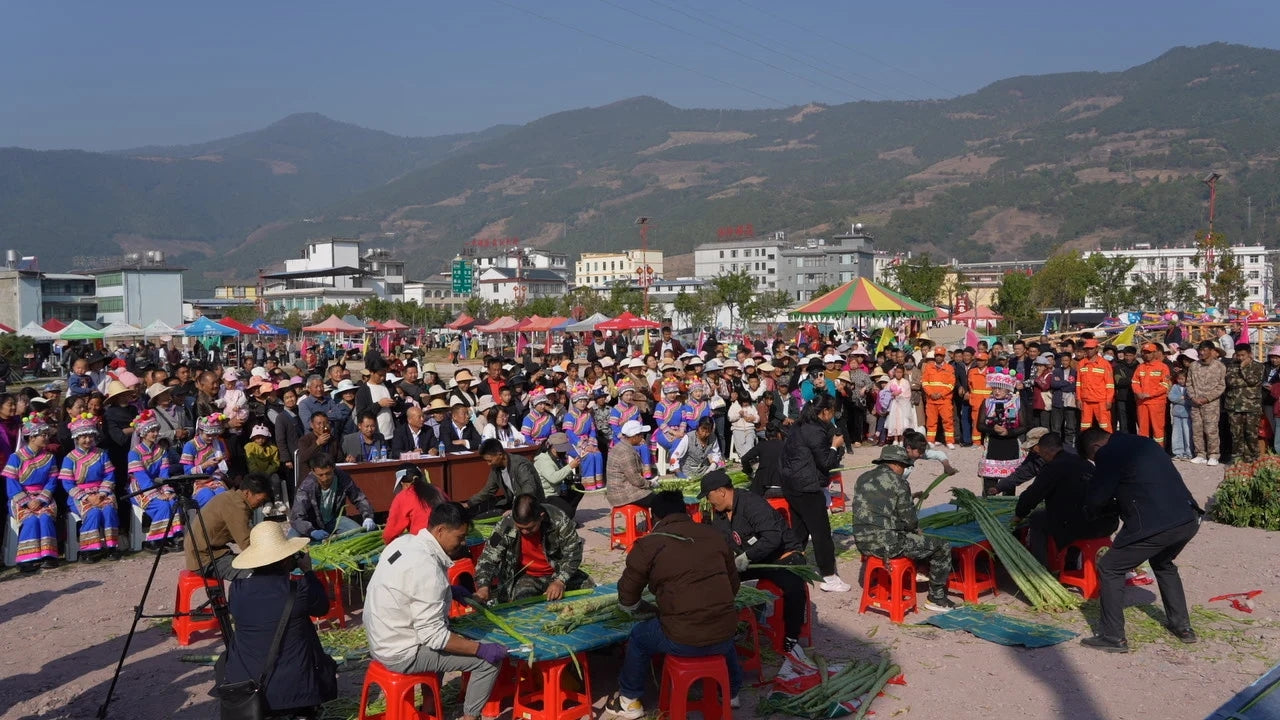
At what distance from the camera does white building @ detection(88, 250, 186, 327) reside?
86.7 metres

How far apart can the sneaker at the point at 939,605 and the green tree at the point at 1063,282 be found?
246ft

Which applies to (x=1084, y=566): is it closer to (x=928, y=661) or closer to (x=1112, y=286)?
(x=928, y=661)

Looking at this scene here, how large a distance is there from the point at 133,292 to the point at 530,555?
91.9 metres

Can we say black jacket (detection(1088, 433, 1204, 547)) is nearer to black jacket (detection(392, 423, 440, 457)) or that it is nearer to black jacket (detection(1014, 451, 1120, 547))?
black jacket (detection(1014, 451, 1120, 547))

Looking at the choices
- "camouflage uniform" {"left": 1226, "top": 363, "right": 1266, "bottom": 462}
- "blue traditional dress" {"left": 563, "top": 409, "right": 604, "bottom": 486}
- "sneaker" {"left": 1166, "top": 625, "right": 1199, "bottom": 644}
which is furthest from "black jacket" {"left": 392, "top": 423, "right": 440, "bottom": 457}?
"camouflage uniform" {"left": 1226, "top": 363, "right": 1266, "bottom": 462}

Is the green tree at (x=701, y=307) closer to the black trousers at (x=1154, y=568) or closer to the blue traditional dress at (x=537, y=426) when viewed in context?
the blue traditional dress at (x=537, y=426)

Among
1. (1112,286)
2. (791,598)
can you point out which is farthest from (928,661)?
(1112,286)

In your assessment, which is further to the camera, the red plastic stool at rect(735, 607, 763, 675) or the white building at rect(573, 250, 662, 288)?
the white building at rect(573, 250, 662, 288)

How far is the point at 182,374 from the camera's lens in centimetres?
1386

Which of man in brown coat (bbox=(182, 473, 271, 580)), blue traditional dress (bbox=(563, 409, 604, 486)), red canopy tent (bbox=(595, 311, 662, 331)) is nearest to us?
man in brown coat (bbox=(182, 473, 271, 580))

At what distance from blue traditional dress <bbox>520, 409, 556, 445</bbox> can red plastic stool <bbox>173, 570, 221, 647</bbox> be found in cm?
530

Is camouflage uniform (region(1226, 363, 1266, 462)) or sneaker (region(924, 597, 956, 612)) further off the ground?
camouflage uniform (region(1226, 363, 1266, 462))

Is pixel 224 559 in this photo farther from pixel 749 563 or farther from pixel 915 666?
pixel 915 666

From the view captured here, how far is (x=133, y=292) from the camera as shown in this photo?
87.1 m
